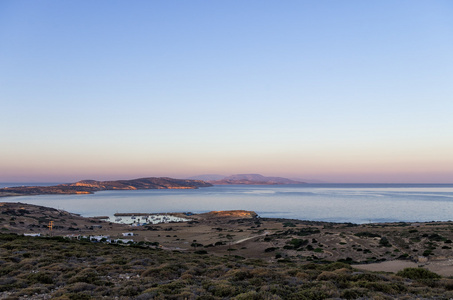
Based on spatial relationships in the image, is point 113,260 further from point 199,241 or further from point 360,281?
point 199,241

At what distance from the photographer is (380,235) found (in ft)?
120

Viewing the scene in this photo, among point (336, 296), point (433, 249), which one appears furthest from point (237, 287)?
point (433, 249)

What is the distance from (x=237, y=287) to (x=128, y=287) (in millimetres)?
4265

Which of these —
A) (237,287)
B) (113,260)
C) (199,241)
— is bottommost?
(199,241)

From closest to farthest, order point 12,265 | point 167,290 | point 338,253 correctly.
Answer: point 167,290 → point 12,265 → point 338,253

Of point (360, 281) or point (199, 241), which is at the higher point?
point (360, 281)

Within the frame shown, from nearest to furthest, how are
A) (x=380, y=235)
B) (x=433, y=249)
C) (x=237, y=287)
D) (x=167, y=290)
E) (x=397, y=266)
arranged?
(x=167, y=290) < (x=237, y=287) < (x=397, y=266) < (x=433, y=249) < (x=380, y=235)

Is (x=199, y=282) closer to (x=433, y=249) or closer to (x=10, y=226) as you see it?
(x=433, y=249)

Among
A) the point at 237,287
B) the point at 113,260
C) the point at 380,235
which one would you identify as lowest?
the point at 380,235

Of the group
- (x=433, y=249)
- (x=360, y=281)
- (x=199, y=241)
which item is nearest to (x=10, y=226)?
(x=199, y=241)

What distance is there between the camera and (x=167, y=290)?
10406mm

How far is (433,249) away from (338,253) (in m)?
9.10

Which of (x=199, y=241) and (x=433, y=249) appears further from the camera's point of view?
(x=199, y=241)

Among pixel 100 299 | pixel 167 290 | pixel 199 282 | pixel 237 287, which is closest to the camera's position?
pixel 100 299
